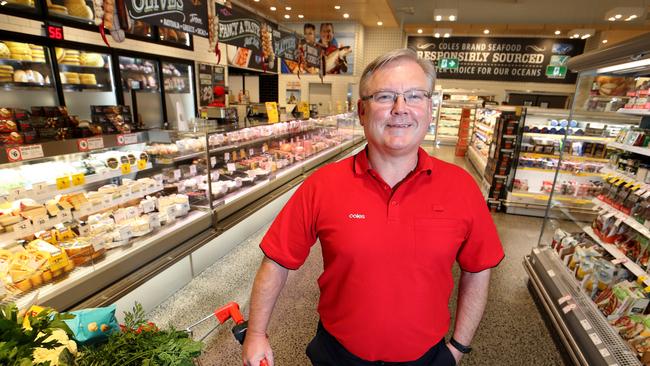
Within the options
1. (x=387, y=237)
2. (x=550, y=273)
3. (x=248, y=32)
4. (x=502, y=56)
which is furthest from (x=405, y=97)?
(x=502, y=56)

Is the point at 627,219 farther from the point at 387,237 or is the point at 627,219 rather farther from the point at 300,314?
the point at 300,314

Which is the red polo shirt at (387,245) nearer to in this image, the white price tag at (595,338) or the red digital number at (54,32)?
the white price tag at (595,338)

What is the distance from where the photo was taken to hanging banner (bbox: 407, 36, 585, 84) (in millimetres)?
13336

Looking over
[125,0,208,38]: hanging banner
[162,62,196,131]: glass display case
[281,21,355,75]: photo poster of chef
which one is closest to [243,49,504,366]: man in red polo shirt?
[125,0,208,38]: hanging banner

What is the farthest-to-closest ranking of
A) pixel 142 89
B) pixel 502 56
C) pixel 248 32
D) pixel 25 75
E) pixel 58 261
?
pixel 502 56, pixel 142 89, pixel 25 75, pixel 248 32, pixel 58 261

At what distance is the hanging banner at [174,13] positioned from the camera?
2.81m

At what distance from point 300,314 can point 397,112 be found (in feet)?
7.43

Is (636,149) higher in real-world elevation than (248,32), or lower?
lower

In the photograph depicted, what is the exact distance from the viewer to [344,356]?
4.71 feet

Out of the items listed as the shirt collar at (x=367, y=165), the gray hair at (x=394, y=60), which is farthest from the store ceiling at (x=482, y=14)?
the shirt collar at (x=367, y=165)

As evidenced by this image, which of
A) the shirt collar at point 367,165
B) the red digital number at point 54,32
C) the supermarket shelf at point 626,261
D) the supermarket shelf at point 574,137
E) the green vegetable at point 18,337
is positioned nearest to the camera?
the green vegetable at point 18,337

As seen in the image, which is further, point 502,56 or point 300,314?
point 502,56

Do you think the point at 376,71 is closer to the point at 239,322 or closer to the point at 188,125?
the point at 239,322

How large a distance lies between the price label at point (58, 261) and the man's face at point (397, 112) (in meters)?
2.17
